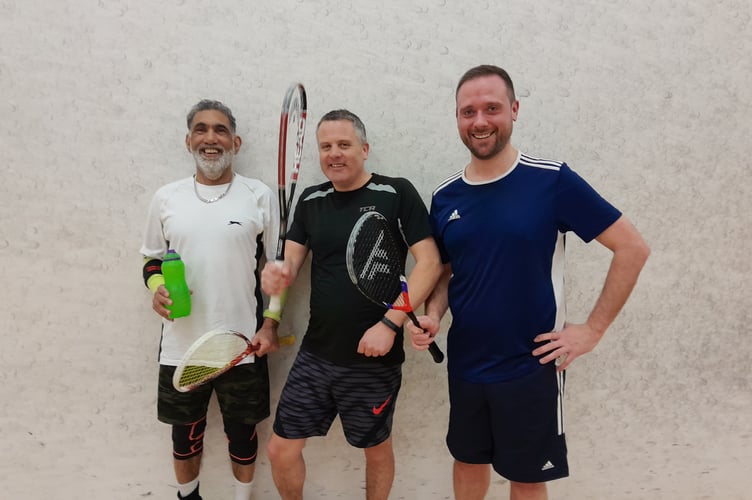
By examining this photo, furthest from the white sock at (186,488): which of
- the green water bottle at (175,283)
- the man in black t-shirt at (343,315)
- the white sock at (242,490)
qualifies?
the green water bottle at (175,283)

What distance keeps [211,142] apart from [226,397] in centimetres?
104

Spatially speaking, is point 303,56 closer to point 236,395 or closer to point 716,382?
point 236,395

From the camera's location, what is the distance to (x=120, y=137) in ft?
6.06

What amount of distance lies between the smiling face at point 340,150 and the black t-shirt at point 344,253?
86 mm

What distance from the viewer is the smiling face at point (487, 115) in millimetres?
1351

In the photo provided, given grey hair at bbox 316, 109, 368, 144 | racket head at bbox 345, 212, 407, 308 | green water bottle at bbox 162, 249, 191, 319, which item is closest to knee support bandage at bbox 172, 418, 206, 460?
green water bottle at bbox 162, 249, 191, 319

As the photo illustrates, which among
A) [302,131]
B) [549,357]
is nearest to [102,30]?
[302,131]

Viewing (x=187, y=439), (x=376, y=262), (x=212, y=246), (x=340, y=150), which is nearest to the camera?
(x=376, y=262)

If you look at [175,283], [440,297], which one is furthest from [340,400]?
[175,283]

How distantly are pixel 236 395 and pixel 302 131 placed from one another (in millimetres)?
1110

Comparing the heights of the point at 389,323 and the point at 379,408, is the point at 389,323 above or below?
above

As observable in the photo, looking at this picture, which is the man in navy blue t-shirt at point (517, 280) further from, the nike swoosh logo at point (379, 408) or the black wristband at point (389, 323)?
the nike swoosh logo at point (379, 408)

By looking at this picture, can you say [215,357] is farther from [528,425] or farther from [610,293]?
[610,293]

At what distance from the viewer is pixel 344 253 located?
5.25 feet
